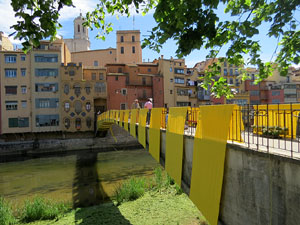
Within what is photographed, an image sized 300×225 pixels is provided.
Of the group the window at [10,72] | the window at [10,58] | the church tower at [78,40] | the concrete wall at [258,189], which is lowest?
the concrete wall at [258,189]

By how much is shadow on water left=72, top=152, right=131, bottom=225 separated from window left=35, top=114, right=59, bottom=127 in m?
16.4

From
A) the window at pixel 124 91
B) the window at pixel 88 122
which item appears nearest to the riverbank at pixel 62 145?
the window at pixel 88 122

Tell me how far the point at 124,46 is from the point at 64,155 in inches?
1222

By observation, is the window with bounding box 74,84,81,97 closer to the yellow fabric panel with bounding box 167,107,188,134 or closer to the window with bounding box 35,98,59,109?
the window with bounding box 35,98,59,109

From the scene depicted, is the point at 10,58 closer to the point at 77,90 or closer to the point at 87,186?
the point at 77,90

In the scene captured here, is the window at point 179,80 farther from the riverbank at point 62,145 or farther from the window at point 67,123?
the window at point 67,123

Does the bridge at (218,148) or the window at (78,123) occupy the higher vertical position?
the bridge at (218,148)

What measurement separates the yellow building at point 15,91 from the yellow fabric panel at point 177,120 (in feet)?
105

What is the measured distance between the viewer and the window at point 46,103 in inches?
1389

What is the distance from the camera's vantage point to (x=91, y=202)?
12.1 metres

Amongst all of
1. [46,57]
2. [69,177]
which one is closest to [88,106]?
[46,57]

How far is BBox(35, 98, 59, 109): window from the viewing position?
116 feet

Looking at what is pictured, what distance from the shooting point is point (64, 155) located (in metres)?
29.8

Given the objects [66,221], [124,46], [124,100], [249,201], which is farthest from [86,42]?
[249,201]
